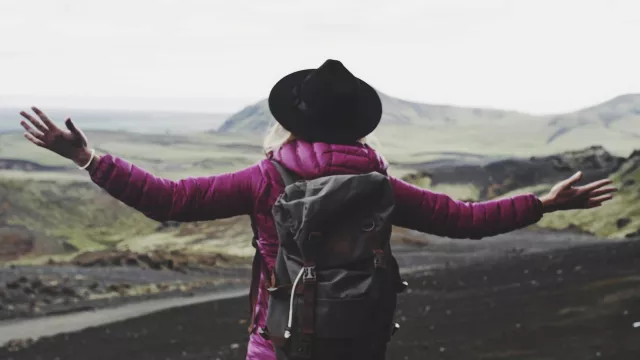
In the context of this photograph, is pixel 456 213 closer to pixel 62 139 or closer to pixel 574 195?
pixel 574 195

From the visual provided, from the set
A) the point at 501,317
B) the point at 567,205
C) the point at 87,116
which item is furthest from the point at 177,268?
the point at 567,205

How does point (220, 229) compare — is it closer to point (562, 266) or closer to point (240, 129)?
point (240, 129)

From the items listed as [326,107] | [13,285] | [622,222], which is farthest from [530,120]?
[326,107]

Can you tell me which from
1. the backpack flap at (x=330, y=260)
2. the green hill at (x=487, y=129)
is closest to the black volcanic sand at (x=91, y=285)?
the green hill at (x=487, y=129)

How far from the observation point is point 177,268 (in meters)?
8.59

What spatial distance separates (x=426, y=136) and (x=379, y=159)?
364 inches

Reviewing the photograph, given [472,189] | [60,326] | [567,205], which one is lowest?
[60,326]

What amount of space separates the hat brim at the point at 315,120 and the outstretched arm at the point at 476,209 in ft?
0.48

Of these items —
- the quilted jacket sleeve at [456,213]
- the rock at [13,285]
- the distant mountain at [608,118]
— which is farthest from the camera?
the distant mountain at [608,118]

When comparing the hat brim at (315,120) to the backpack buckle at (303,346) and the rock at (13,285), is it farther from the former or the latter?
the rock at (13,285)

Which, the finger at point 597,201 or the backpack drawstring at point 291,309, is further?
the finger at point 597,201

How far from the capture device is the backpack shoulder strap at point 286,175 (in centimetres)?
185

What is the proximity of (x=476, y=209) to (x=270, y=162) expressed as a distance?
0.50 metres

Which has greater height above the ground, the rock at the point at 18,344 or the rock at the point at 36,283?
the rock at the point at 36,283
